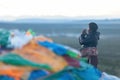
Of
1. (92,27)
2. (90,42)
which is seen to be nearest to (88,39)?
(90,42)

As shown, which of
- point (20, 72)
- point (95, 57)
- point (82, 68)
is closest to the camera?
point (20, 72)

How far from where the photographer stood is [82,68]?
5262mm

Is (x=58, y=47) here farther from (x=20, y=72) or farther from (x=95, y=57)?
(x=95, y=57)

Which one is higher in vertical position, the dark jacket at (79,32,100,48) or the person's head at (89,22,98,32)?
the person's head at (89,22,98,32)

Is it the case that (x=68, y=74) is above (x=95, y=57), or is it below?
above

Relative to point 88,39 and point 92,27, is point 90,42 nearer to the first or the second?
point 88,39

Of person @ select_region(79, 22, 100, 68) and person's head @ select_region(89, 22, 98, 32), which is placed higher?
person's head @ select_region(89, 22, 98, 32)

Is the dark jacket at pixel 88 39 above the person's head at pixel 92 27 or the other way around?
the other way around

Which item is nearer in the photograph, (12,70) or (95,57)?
(12,70)

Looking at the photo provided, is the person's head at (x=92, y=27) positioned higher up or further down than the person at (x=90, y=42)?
higher up

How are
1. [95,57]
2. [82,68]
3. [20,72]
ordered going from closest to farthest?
[20,72], [82,68], [95,57]

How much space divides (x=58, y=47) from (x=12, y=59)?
0.42 m

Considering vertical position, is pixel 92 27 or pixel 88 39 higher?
pixel 92 27

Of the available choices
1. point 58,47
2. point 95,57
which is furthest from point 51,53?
point 95,57
